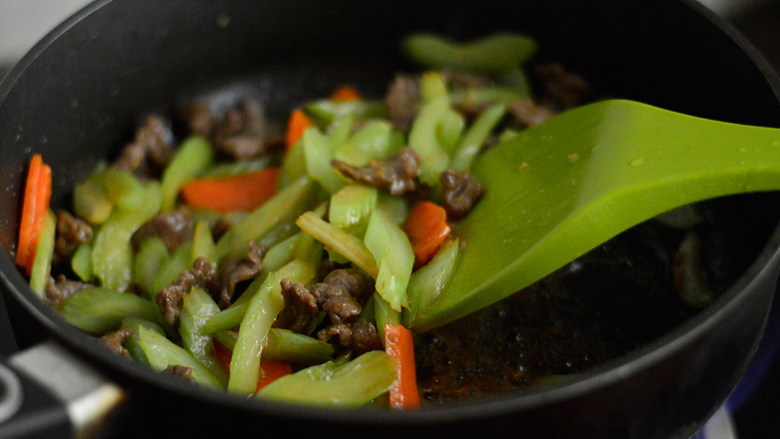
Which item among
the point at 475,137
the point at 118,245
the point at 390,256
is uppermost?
the point at 118,245

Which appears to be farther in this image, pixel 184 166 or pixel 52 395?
pixel 184 166

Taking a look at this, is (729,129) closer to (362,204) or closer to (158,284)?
(362,204)

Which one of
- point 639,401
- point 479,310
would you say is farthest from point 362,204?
point 639,401

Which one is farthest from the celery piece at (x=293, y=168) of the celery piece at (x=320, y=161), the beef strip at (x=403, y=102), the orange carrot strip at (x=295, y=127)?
the beef strip at (x=403, y=102)

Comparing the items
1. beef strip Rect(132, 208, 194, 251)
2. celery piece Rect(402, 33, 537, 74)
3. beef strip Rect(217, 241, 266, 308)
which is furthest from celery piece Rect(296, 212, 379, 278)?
celery piece Rect(402, 33, 537, 74)

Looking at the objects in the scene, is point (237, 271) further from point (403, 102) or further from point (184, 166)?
point (403, 102)

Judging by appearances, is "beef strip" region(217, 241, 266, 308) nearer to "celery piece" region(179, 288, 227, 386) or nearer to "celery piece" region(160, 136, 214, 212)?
"celery piece" region(179, 288, 227, 386)

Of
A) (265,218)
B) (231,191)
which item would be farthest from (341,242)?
(231,191)
